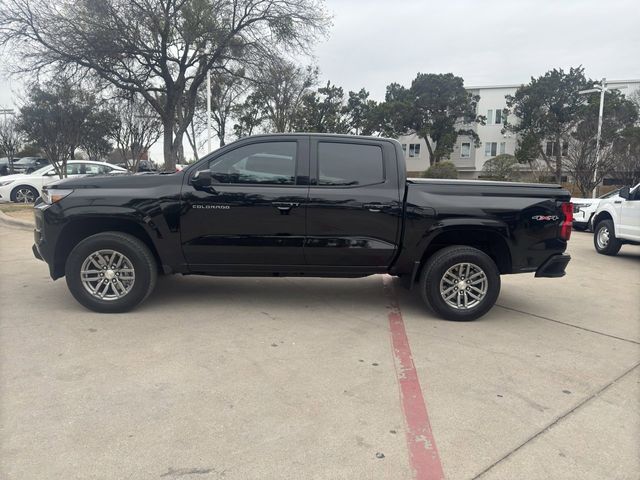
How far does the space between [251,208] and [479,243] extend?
2.46 metres

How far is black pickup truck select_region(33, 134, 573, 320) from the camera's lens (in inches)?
188

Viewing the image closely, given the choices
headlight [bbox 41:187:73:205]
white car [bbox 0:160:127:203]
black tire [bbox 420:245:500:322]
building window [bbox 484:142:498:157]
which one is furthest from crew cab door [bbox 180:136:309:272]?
building window [bbox 484:142:498:157]

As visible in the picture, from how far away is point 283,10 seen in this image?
18812mm

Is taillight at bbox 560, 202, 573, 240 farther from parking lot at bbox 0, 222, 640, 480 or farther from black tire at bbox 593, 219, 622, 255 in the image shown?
black tire at bbox 593, 219, 622, 255

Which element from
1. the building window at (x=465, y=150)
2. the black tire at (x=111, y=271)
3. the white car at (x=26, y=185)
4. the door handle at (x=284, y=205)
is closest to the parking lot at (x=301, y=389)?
the black tire at (x=111, y=271)

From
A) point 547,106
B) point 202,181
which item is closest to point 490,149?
point 547,106

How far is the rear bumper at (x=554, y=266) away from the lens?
4984 millimetres

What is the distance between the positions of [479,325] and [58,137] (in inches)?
636

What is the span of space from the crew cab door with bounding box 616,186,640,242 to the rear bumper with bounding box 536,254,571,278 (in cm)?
539

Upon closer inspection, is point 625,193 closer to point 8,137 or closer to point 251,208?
point 251,208

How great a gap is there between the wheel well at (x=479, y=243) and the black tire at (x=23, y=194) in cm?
1387

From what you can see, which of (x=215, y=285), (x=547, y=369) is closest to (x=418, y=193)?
(x=547, y=369)

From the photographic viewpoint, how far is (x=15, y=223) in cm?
1083

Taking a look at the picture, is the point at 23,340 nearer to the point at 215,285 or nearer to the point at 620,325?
the point at 215,285
